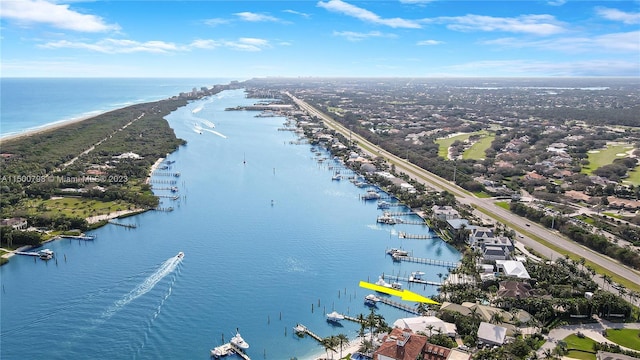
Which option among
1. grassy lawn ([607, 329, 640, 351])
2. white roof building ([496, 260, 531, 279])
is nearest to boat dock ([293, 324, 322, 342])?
white roof building ([496, 260, 531, 279])

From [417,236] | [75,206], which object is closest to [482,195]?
[417,236]

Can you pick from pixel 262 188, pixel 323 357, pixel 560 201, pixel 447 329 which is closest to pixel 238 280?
pixel 323 357

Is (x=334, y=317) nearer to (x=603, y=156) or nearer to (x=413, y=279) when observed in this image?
(x=413, y=279)

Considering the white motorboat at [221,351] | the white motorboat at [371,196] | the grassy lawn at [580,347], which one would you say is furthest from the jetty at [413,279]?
the white motorboat at [371,196]

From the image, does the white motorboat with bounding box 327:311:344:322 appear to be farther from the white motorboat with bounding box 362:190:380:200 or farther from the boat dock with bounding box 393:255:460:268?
the white motorboat with bounding box 362:190:380:200

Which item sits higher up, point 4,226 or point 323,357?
point 4,226

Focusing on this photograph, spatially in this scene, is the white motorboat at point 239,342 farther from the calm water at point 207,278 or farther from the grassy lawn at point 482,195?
the grassy lawn at point 482,195

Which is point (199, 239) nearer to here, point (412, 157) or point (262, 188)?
point (262, 188)
